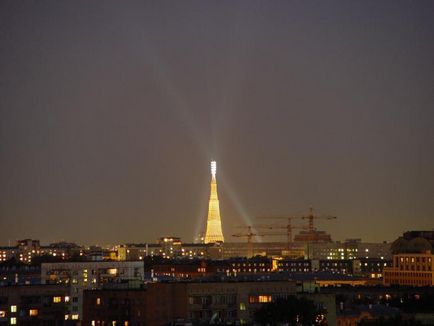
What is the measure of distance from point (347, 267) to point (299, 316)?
99352 millimetres

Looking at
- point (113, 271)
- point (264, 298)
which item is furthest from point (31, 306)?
Answer: point (113, 271)

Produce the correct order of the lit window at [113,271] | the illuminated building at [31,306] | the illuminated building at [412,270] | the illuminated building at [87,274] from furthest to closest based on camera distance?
the illuminated building at [412,270] < the lit window at [113,271] < the illuminated building at [87,274] < the illuminated building at [31,306]

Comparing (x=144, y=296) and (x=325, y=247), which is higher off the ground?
(x=325, y=247)

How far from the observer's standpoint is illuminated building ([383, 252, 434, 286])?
415ft

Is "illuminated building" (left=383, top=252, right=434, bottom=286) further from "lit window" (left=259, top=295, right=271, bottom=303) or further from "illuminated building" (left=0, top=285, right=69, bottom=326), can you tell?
"lit window" (left=259, top=295, right=271, bottom=303)

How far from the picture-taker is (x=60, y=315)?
71062 millimetres

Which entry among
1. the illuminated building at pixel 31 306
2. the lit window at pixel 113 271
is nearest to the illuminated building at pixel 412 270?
the lit window at pixel 113 271

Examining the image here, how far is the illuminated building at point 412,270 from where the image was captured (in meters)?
127

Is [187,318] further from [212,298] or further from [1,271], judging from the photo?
[1,271]

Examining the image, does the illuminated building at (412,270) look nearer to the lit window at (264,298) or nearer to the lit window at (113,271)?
the lit window at (113,271)

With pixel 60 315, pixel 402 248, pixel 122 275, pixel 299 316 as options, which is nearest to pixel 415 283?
pixel 402 248

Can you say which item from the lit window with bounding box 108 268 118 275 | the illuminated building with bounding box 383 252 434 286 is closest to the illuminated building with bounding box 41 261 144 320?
the lit window with bounding box 108 268 118 275

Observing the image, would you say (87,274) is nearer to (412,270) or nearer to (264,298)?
(264,298)

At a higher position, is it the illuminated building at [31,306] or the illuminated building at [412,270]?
the illuminated building at [412,270]
